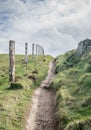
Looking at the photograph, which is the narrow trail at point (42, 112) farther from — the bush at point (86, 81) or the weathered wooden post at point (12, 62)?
the weathered wooden post at point (12, 62)

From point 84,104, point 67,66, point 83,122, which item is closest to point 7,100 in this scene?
point 84,104

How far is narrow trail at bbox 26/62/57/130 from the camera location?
19.5 meters

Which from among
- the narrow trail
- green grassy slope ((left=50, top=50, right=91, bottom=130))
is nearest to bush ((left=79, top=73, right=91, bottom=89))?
green grassy slope ((left=50, top=50, right=91, bottom=130))

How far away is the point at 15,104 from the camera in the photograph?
76.2ft

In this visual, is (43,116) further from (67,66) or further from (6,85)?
(67,66)

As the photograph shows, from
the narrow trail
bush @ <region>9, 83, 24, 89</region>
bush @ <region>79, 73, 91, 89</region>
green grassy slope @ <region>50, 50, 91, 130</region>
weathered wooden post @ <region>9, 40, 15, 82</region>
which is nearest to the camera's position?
green grassy slope @ <region>50, 50, 91, 130</region>

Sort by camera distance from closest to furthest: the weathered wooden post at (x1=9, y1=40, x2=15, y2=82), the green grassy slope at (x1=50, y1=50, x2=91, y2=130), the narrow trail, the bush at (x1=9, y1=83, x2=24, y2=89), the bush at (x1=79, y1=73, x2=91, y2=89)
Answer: the green grassy slope at (x1=50, y1=50, x2=91, y2=130)
the narrow trail
the bush at (x1=79, y1=73, x2=91, y2=89)
the bush at (x1=9, y1=83, x2=24, y2=89)
the weathered wooden post at (x1=9, y1=40, x2=15, y2=82)

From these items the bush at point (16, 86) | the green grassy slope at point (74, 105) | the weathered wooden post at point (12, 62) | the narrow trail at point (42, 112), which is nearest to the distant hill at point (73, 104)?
the green grassy slope at point (74, 105)

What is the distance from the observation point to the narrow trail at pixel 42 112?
64.0 feet

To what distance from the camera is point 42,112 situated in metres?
22.5

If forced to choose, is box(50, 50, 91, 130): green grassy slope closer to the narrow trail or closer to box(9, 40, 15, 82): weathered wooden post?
the narrow trail

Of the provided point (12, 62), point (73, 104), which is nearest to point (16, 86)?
point (12, 62)

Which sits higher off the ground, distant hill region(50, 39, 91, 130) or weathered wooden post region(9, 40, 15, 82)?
weathered wooden post region(9, 40, 15, 82)

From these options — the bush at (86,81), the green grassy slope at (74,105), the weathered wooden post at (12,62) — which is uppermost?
the weathered wooden post at (12,62)
